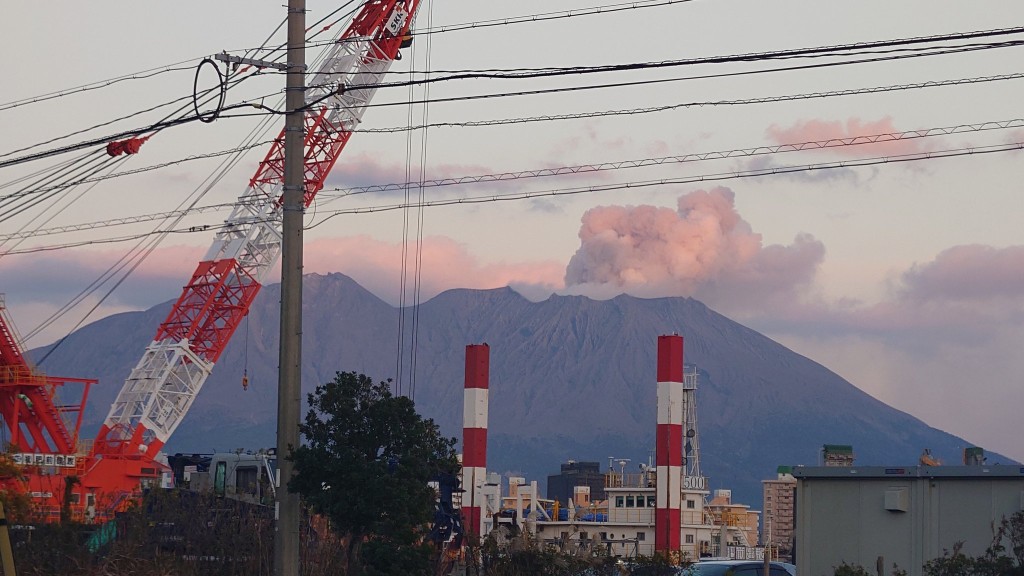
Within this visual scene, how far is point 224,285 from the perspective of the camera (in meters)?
71.2

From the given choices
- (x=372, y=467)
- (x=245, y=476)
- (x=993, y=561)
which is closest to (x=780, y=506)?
(x=245, y=476)

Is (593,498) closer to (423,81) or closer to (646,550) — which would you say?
(646,550)

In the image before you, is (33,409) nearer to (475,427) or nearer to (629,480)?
(475,427)

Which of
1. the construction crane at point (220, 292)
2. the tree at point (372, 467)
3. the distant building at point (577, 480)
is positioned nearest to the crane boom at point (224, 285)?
the construction crane at point (220, 292)

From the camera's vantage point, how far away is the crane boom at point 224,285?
6706 centimetres

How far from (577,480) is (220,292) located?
63127 mm

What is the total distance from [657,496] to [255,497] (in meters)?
41.4

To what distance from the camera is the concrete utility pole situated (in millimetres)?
22141

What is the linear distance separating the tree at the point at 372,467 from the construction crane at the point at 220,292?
39738 mm

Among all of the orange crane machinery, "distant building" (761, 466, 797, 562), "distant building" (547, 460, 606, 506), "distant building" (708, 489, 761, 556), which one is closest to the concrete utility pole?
the orange crane machinery

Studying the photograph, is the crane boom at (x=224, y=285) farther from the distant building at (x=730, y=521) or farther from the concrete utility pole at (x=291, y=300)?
the concrete utility pole at (x=291, y=300)

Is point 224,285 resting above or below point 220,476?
above

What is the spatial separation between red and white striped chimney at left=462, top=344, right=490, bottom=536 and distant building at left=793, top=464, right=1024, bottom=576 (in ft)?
185

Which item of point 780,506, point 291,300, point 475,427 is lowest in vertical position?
point 780,506
